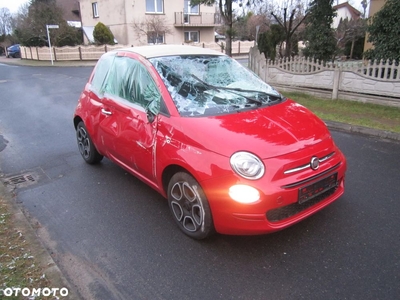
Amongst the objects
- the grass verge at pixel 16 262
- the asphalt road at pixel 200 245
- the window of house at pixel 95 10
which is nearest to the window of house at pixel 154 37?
the window of house at pixel 95 10

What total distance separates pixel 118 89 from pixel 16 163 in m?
2.68

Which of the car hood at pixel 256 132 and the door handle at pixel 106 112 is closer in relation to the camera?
the car hood at pixel 256 132

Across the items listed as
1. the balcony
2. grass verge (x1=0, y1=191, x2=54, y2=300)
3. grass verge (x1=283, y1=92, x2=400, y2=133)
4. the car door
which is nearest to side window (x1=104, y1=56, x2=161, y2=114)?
the car door

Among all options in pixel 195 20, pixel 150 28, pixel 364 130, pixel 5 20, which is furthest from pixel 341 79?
pixel 5 20

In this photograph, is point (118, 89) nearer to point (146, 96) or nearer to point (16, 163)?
point (146, 96)

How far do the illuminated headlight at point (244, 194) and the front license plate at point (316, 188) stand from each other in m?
0.43

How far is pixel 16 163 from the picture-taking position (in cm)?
542

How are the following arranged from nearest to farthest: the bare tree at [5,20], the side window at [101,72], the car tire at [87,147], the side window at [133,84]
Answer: the side window at [133,84] < the side window at [101,72] < the car tire at [87,147] < the bare tree at [5,20]

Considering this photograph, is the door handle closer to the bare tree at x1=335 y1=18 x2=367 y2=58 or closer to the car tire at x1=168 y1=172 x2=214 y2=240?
the car tire at x1=168 y1=172 x2=214 y2=240

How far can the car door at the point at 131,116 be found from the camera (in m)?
3.42

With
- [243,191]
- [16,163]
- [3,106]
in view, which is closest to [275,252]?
[243,191]

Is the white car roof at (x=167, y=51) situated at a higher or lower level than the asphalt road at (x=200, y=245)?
higher

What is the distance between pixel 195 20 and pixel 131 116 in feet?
109

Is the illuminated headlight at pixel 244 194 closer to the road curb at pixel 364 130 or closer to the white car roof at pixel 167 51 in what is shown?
the white car roof at pixel 167 51
